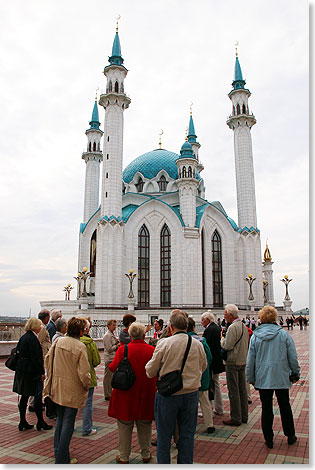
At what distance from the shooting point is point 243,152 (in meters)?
39.4

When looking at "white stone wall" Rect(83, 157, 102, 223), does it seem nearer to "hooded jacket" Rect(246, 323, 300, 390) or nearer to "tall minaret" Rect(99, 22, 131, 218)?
"tall minaret" Rect(99, 22, 131, 218)

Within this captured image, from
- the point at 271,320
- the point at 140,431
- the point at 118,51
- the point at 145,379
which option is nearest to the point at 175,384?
the point at 145,379

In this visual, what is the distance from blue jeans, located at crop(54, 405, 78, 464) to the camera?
459 cm

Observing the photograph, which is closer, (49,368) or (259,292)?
(49,368)

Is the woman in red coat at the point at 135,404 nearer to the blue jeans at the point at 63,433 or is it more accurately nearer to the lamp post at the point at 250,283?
the blue jeans at the point at 63,433

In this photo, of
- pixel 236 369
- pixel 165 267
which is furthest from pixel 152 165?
pixel 236 369

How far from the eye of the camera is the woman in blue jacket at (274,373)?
527 cm

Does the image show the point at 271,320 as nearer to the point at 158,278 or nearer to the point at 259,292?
the point at 158,278

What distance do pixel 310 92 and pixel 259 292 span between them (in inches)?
1325

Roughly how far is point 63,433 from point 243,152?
38.0 meters

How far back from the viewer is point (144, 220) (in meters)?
35.9

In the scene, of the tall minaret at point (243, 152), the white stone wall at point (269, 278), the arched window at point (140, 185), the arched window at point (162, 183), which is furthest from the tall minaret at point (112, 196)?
the white stone wall at point (269, 278)

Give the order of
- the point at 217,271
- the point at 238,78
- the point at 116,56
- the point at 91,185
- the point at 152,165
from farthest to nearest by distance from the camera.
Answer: the point at 152,165, the point at 238,78, the point at 91,185, the point at 217,271, the point at 116,56

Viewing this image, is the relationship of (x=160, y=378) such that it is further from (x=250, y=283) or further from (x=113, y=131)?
(x=250, y=283)
